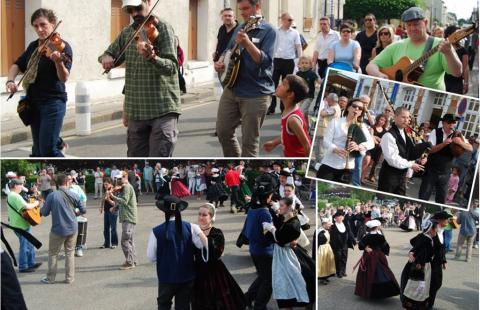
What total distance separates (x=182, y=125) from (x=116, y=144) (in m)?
2.04

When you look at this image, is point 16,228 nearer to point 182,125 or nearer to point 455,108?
point 455,108

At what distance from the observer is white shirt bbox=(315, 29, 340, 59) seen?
1395 centimetres

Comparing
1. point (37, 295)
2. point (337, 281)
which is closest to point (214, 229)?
point (337, 281)

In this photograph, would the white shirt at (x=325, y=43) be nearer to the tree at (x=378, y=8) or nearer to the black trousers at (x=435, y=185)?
the black trousers at (x=435, y=185)

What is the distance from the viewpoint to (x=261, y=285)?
548cm

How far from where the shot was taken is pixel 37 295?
209 inches

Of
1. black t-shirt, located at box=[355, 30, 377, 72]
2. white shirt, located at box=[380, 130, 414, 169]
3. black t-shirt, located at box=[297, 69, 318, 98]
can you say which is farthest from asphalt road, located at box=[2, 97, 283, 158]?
white shirt, located at box=[380, 130, 414, 169]

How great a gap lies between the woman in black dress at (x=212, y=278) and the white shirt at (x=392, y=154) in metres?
1.23

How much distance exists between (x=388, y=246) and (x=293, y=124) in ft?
3.55

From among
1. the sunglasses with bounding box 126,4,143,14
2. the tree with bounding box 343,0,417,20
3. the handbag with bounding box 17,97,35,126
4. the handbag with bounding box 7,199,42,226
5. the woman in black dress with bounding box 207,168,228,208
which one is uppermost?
the tree with bounding box 343,0,417,20

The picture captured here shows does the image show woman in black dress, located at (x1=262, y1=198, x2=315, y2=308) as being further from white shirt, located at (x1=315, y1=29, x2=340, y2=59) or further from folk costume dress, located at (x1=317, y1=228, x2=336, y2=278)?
white shirt, located at (x1=315, y1=29, x2=340, y2=59)

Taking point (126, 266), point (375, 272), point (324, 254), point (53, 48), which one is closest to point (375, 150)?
point (324, 254)

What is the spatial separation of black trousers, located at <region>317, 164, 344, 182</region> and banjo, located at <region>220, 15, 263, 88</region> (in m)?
2.10

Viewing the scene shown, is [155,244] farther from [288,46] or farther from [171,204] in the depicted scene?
[288,46]
